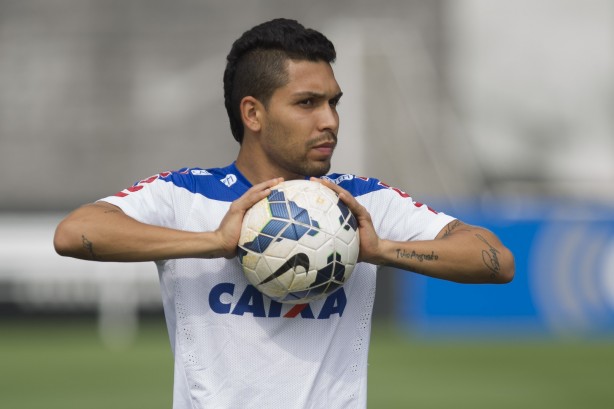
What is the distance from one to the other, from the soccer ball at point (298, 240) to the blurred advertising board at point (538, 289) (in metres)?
11.2

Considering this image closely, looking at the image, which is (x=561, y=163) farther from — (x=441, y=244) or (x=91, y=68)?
(x=441, y=244)

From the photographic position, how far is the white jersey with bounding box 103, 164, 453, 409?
4355 mm

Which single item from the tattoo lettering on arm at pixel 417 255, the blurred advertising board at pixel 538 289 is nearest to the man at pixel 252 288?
the tattoo lettering on arm at pixel 417 255

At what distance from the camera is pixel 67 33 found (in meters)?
22.3

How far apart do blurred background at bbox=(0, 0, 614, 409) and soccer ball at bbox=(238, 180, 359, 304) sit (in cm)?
702

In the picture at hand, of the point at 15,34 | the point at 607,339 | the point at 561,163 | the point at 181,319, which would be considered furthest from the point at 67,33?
the point at 181,319

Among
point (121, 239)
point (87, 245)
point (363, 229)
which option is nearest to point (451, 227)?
point (363, 229)

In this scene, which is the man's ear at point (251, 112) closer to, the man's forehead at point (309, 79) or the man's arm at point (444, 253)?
the man's forehead at point (309, 79)

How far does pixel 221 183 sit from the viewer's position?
4582 millimetres

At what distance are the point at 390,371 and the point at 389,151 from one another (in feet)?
20.9

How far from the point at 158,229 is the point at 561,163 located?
788 inches

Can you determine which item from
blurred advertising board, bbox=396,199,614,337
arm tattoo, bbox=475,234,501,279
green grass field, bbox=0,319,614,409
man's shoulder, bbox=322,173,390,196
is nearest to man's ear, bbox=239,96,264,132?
man's shoulder, bbox=322,173,390,196

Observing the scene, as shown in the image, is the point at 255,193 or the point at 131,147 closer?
the point at 255,193

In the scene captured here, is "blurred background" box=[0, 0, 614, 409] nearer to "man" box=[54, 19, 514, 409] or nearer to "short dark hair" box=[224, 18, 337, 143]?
"man" box=[54, 19, 514, 409]
